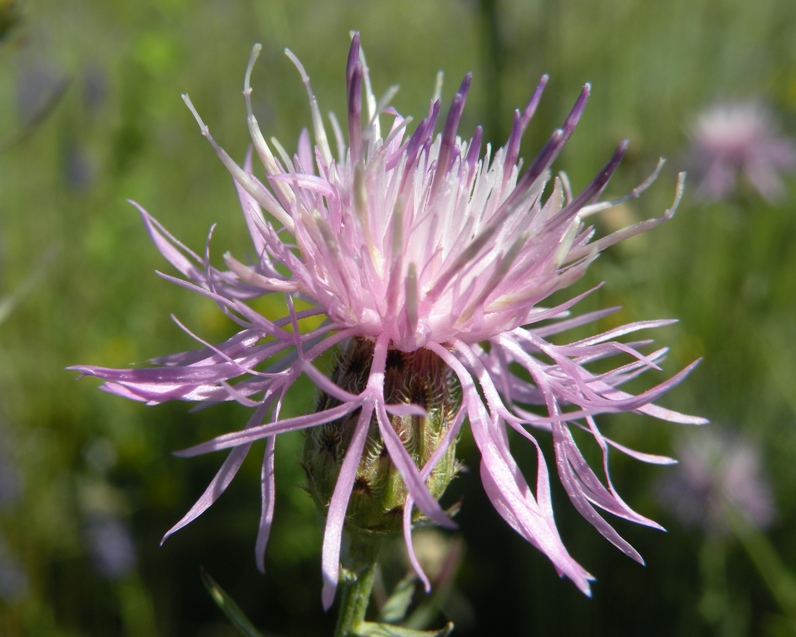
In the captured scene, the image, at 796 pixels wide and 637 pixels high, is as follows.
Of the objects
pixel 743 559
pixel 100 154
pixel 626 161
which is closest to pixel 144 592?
pixel 743 559

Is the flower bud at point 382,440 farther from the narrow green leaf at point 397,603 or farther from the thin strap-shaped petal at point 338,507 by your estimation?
the narrow green leaf at point 397,603

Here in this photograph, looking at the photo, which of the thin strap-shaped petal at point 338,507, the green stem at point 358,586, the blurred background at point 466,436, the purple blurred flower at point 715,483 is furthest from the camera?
the purple blurred flower at point 715,483

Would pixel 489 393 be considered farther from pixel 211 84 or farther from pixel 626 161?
pixel 211 84

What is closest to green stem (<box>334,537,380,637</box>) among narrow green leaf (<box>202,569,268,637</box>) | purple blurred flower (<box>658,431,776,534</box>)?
narrow green leaf (<box>202,569,268,637</box>)

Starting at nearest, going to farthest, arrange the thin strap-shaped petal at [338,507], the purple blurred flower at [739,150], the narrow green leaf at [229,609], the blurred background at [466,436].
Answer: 1. the thin strap-shaped petal at [338,507]
2. the narrow green leaf at [229,609]
3. the blurred background at [466,436]
4. the purple blurred flower at [739,150]

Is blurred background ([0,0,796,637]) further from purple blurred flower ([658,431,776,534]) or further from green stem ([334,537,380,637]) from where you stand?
green stem ([334,537,380,637])

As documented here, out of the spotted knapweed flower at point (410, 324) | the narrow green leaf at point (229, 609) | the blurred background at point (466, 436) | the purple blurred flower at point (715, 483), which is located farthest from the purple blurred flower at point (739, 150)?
the narrow green leaf at point (229, 609)

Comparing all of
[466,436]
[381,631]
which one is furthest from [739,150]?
[381,631]
